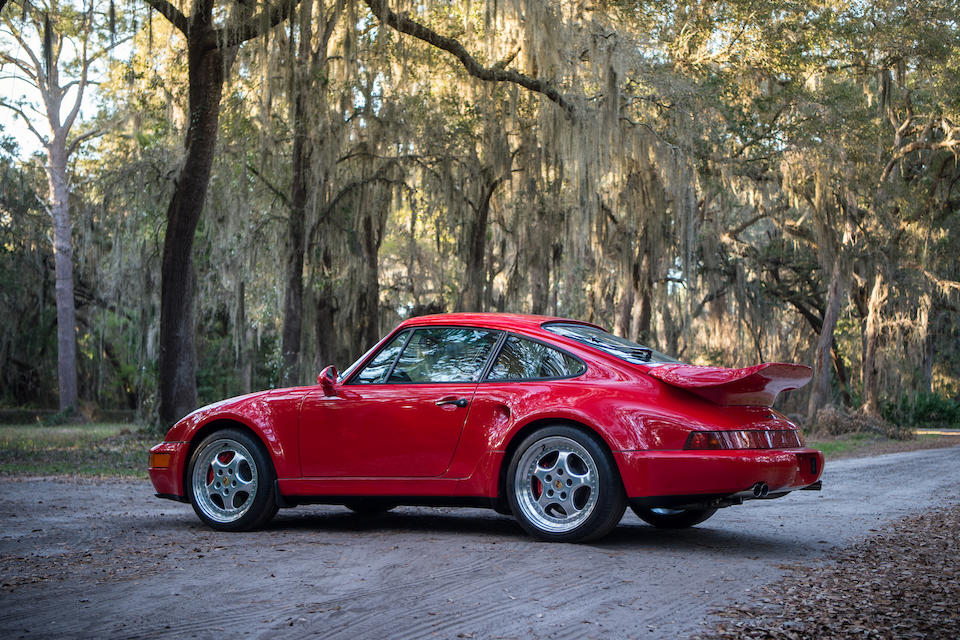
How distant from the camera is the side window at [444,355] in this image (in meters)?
6.35

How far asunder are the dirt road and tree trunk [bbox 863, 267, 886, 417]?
21244 mm

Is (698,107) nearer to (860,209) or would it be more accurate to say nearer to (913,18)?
(913,18)

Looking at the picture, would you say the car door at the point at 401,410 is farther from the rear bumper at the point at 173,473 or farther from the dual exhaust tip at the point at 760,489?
the dual exhaust tip at the point at 760,489

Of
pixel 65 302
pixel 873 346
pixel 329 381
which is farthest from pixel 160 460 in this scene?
pixel 65 302

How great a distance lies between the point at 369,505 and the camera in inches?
273

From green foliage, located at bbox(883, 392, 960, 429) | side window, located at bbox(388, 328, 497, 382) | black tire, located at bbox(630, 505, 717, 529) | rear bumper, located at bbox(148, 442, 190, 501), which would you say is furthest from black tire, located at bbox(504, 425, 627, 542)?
green foliage, located at bbox(883, 392, 960, 429)

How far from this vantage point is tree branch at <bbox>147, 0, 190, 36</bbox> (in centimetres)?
1440

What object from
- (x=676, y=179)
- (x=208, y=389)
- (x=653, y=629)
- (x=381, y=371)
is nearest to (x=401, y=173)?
(x=676, y=179)

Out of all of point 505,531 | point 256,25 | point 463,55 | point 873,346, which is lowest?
point 505,531

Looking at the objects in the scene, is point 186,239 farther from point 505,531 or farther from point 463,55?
point 505,531

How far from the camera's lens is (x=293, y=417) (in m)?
6.55

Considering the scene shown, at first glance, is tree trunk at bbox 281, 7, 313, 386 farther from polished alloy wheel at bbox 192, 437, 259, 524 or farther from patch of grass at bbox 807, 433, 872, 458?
polished alloy wheel at bbox 192, 437, 259, 524

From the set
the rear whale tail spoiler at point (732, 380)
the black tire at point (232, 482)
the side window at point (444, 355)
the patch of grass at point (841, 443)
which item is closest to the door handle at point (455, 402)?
the side window at point (444, 355)

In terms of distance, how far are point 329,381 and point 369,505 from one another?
1.04 metres
